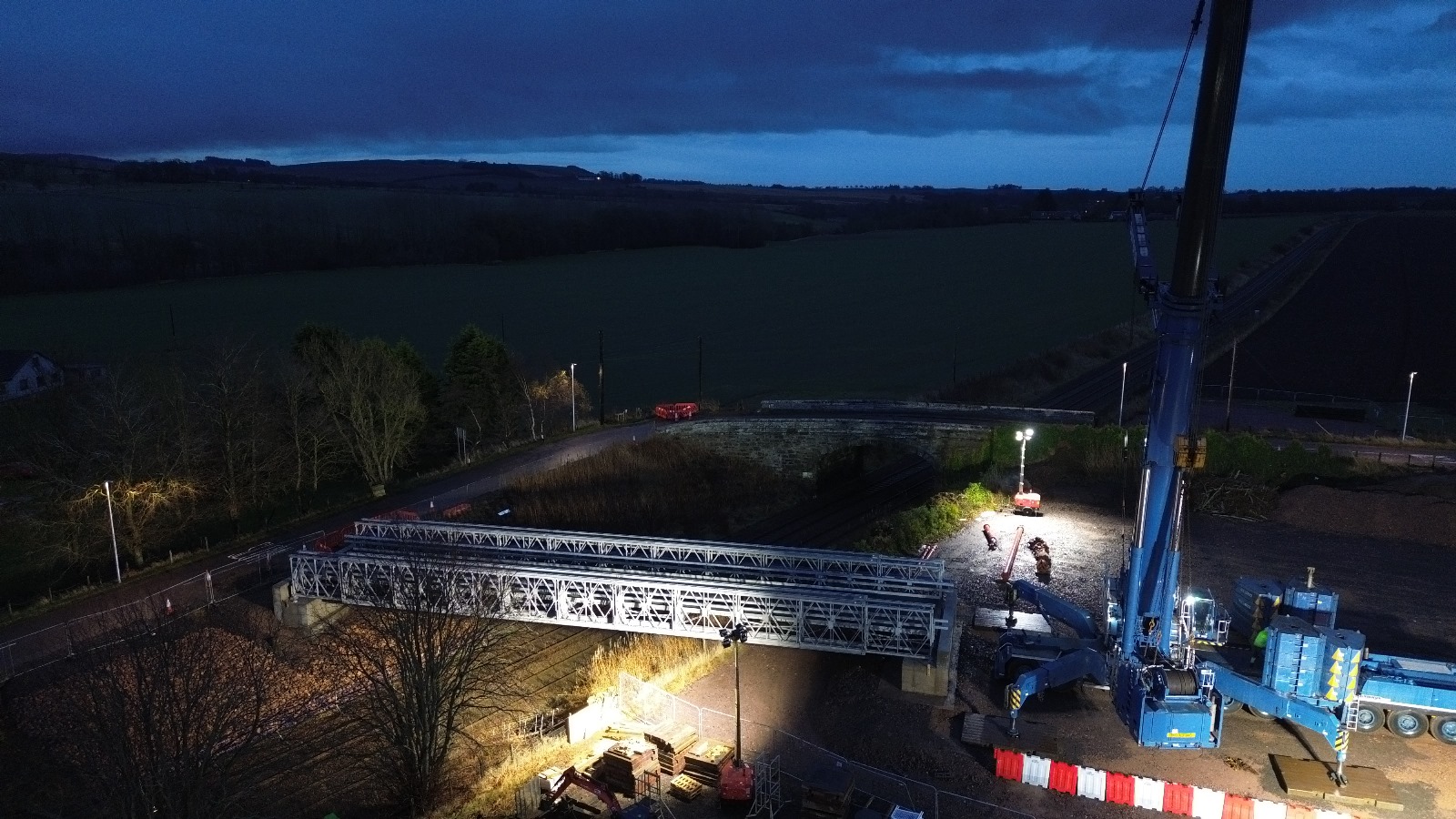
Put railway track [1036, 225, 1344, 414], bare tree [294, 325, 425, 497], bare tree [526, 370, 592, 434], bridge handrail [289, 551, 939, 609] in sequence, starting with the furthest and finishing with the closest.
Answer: railway track [1036, 225, 1344, 414]
bare tree [526, 370, 592, 434]
bare tree [294, 325, 425, 497]
bridge handrail [289, 551, 939, 609]

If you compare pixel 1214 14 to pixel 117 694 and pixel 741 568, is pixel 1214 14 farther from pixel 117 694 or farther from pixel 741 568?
pixel 117 694

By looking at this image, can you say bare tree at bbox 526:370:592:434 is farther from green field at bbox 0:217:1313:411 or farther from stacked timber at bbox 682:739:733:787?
stacked timber at bbox 682:739:733:787

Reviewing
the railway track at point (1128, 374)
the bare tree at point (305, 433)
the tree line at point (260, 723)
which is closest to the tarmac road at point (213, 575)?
the tree line at point (260, 723)

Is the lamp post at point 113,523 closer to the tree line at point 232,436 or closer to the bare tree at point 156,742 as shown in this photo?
the tree line at point 232,436

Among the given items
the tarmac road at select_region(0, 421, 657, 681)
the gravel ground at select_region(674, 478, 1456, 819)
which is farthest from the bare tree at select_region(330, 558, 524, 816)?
the tarmac road at select_region(0, 421, 657, 681)

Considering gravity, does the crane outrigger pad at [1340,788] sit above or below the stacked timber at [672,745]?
above

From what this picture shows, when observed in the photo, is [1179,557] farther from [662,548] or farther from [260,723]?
[260,723]
